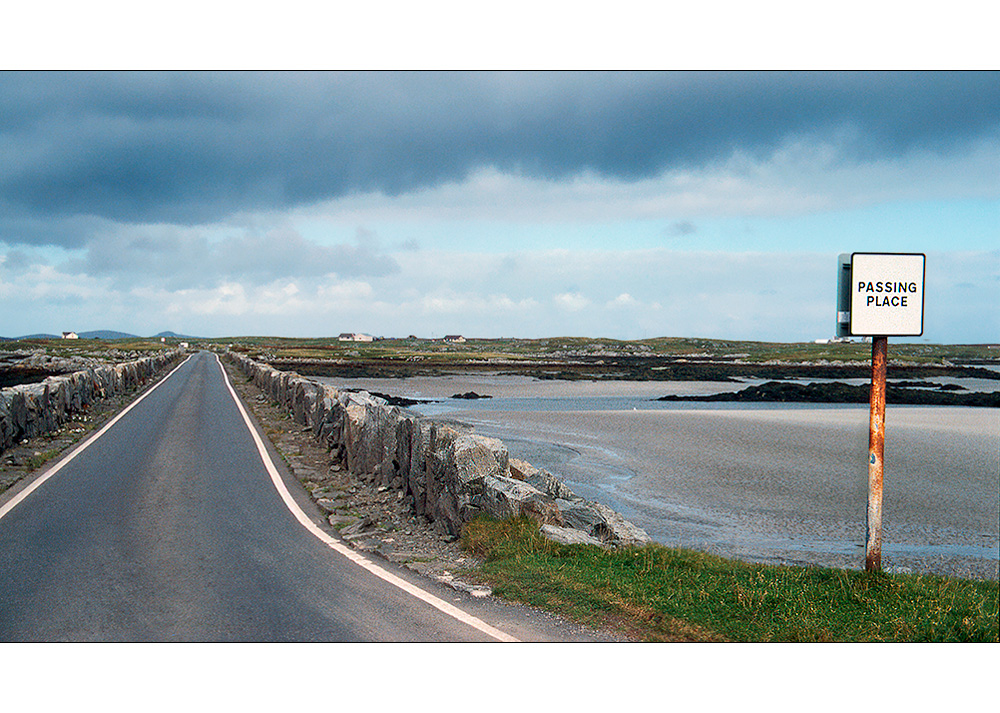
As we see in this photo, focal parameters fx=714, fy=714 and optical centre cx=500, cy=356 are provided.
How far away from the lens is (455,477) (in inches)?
397

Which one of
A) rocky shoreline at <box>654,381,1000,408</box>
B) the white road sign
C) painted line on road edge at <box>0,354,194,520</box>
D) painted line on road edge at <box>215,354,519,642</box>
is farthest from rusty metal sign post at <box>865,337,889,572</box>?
rocky shoreline at <box>654,381,1000,408</box>

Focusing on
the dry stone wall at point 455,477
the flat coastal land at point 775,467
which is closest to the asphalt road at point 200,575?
the dry stone wall at point 455,477

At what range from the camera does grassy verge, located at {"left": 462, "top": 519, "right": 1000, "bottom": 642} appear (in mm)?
6176

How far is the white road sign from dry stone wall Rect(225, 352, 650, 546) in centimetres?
434

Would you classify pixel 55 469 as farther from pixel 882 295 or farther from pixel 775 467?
pixel 775 467

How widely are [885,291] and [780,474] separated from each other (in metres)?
14.5

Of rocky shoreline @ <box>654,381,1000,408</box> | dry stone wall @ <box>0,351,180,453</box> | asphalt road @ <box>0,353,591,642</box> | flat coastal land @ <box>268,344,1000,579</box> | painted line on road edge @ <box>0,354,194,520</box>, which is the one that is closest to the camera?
asphalt road @ <box>0,353,591,642</box>

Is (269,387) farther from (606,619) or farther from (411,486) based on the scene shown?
(606,619)

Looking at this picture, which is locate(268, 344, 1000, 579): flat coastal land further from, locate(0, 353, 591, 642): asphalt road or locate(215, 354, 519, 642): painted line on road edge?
locate(0, 353, 591, 642): asphalt road

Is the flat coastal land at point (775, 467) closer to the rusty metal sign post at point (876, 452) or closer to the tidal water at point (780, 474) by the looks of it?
the tidal water at point (780, 474)

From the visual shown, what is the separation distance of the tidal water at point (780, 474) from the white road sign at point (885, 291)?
18.6ft

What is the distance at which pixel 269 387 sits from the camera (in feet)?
107

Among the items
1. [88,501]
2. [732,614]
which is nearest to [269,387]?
[88,501]

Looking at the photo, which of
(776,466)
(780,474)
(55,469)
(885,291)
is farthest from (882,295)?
(776,466)
